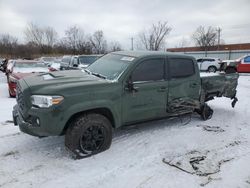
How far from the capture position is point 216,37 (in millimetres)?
61844

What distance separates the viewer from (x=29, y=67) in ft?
32.4

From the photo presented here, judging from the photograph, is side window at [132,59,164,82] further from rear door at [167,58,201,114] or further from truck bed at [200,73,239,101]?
truck bed at [200,73,239,101]

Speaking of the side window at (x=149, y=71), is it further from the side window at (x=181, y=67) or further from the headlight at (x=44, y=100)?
the headlight at (x=44, y=100)

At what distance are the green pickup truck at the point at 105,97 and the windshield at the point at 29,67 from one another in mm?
5576

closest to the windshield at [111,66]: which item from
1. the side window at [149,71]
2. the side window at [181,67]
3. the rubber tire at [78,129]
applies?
the side window at [149,71]

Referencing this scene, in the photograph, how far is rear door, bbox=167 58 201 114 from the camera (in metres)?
4.68

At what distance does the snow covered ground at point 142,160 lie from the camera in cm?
303

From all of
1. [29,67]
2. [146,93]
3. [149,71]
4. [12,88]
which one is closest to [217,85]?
[149,71]

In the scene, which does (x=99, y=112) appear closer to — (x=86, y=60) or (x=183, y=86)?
(x=183, y=86)

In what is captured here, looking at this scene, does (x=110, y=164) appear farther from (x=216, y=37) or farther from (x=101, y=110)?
(x=216, y=37)

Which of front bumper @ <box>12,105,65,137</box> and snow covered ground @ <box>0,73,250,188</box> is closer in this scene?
snow covered ground @ <box>0,73,250,188</box>

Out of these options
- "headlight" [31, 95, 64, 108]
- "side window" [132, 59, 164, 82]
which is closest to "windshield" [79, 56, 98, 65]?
"side window" [132, 59, 164, 82]

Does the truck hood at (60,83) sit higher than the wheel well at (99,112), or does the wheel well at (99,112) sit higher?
the truck hood at (60,83)

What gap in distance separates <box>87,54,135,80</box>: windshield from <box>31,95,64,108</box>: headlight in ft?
3.70
